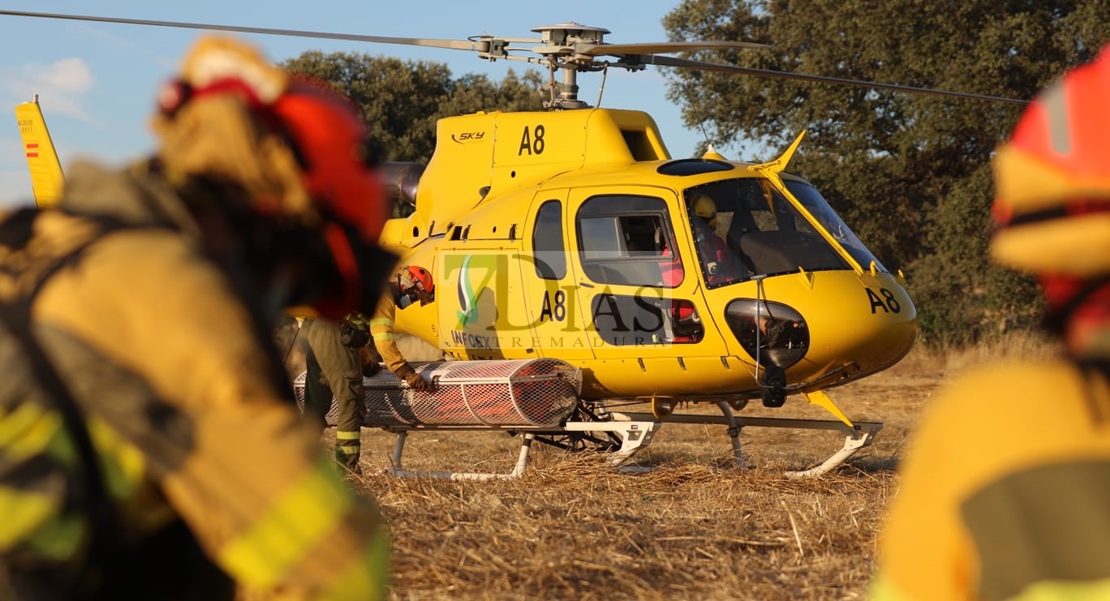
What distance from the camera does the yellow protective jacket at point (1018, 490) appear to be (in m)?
1.20

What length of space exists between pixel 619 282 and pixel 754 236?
1.02 metres

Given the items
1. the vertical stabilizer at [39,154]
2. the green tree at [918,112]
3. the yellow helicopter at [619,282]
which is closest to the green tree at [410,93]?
the green tree at [918,112]

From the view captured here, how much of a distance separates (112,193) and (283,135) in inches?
8.5

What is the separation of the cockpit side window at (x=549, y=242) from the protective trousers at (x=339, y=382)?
1.57 metres

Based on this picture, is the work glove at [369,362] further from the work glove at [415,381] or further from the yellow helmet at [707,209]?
the yellow helmet at [707,209]

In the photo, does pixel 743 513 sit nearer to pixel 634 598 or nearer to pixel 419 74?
pixel 634 598

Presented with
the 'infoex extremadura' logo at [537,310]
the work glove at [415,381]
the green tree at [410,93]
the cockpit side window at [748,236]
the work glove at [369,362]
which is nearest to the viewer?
the cockpit side window at [748,236]

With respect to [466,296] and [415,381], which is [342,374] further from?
[466,296]

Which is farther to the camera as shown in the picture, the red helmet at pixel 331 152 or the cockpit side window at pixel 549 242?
the cockpit side window at pixel 549 242

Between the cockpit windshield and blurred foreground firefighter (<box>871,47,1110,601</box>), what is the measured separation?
25.0ft

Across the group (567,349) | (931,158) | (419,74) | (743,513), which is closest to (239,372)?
(743,513)

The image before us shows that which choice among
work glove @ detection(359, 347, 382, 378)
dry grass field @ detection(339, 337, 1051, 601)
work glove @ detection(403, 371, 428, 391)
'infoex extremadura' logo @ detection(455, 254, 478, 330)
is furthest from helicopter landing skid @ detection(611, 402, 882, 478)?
work glove @ detection(359, 347, 382, 378)

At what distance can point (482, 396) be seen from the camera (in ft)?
31.2

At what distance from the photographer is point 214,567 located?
168 cm
